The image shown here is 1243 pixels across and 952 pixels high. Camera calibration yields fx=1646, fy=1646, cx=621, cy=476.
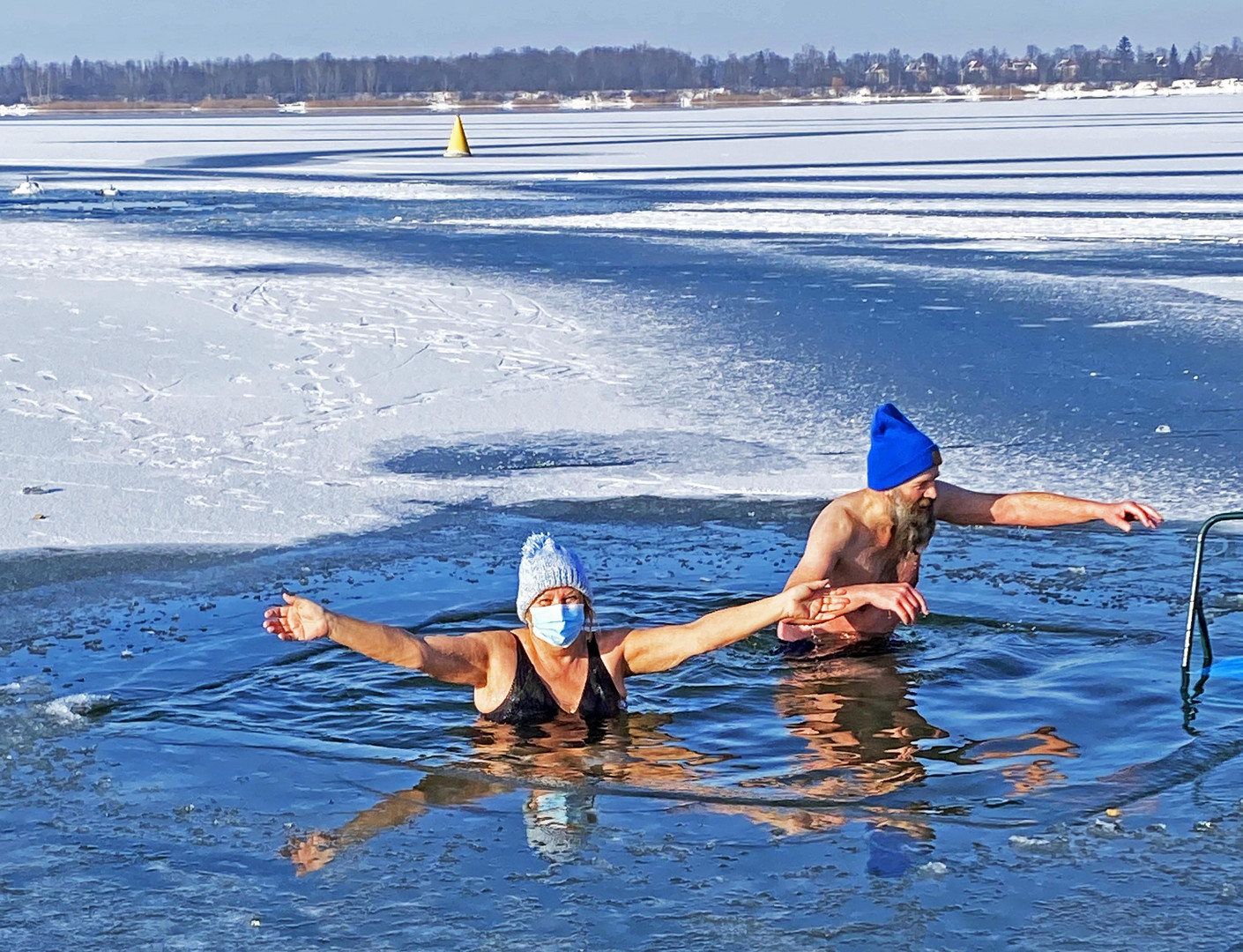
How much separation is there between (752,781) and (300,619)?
1.26 meters

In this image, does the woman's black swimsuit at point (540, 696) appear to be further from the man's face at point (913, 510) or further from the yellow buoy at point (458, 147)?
the yellow buoy at point (458, 147)

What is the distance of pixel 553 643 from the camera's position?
15.1ft

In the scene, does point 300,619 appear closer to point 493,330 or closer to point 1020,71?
point 493,330

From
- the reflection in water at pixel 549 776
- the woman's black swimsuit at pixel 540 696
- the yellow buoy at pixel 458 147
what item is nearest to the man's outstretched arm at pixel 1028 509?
the reflection in water at pixel 549 776

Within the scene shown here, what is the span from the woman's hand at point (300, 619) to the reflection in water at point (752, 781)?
1.53 feet

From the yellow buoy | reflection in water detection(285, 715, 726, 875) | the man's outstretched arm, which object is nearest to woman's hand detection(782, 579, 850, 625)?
reflection in water detection(285, 715, 726, 875)

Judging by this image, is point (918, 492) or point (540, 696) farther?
point (918, 492)

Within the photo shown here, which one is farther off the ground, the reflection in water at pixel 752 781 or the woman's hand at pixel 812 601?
the woman's hand at pixel 812 601

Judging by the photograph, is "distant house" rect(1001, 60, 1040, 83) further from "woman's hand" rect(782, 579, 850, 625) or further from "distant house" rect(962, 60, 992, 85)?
"woman's hand" rect(782, 579, 850, 625)

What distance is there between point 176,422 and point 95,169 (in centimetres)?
2680

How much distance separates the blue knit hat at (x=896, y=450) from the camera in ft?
17.0

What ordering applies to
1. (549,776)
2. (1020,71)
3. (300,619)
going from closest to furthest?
(300,619) < (549,776) < (1020,71)

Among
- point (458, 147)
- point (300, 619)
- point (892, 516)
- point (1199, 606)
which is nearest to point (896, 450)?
point (892, 516)

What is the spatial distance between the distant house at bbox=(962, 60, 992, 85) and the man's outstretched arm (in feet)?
485
